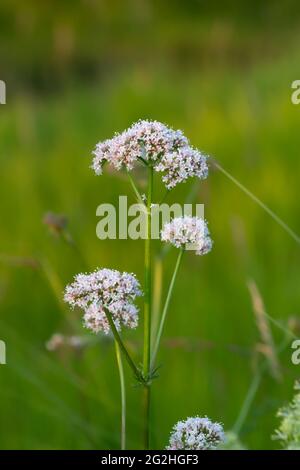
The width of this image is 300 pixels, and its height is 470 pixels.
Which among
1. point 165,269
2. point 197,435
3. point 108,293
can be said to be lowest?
point 197,435

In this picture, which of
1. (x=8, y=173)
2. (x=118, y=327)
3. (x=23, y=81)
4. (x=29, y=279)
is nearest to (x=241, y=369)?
(x=29, y=279)

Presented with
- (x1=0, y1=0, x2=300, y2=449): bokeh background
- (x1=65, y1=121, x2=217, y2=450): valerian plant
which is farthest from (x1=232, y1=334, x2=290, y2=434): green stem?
(x1=65, y1=121, x2=217, y2=450): valerian plant

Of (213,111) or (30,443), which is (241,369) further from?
(213,111)

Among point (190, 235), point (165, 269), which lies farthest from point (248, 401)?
point (165, 269)

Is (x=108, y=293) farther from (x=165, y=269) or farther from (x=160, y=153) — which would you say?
(x=165, y=269)

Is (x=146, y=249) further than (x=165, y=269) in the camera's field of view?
No

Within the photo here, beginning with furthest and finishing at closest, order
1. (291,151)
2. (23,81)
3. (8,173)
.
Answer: (23,81) < (8,173) < (291,151)
